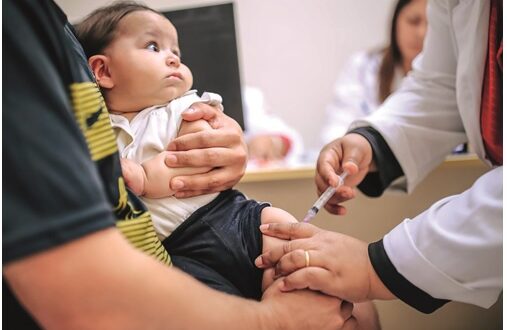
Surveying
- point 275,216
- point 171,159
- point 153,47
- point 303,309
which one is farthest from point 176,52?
point 303,309

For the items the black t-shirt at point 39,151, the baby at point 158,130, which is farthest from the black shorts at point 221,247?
the black t-shirt at point 39,151

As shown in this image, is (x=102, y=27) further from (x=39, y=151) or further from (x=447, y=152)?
(x=447, y=152)

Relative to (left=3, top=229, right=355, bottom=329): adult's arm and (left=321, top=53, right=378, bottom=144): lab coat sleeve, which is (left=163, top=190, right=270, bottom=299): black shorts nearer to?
(left=3, top=229, right=355, bottom=329): adult's arm

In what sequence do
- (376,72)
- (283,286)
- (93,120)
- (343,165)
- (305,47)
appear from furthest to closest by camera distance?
(376,72) → (305,47) → (343,165) → (283,286) → (93,120)

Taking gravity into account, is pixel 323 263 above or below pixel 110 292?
below

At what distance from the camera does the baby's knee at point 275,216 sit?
701 millimetres

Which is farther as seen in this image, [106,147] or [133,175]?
[133,175]

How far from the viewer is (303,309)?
59cm

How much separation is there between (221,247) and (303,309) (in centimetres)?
13

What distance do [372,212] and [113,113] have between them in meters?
0.45

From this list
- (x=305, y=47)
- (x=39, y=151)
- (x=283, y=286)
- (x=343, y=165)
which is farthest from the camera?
(x=305, y=47)

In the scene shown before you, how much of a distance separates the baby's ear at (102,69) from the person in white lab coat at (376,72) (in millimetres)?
842

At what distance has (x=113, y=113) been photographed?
66 cm

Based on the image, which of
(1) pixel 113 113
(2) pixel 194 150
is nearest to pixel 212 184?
(2) pixel 194 150
